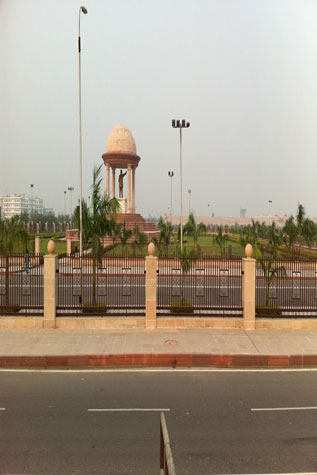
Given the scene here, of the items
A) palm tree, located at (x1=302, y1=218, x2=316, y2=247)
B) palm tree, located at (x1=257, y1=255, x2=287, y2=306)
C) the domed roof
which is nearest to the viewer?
palm tree, located at (x1=257, y1=255, x2=287, y2=306)

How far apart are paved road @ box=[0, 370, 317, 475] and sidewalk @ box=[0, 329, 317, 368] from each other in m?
0.48

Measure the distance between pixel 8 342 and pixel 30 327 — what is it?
1293 mm

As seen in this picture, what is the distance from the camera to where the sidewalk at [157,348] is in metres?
7.73

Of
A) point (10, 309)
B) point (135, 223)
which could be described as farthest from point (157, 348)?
point (135, 223)

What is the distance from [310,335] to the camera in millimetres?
9453

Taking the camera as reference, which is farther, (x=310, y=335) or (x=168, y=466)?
(x=310, y=335)

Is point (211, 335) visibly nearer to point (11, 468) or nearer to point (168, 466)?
point (11, 468)

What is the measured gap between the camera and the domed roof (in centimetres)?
4938

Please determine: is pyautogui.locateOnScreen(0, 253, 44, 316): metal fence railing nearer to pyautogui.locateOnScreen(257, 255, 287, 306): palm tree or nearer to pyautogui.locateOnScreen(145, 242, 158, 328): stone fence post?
pyautogui.locateOnScreen(145, 242, 158, 328): stone fence post

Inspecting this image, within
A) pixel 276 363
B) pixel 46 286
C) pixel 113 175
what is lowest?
pixel 276 363

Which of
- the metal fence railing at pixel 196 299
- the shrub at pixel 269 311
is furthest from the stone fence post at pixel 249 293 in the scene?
the shrub at pixel 269 311

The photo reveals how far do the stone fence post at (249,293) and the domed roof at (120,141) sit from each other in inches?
1669

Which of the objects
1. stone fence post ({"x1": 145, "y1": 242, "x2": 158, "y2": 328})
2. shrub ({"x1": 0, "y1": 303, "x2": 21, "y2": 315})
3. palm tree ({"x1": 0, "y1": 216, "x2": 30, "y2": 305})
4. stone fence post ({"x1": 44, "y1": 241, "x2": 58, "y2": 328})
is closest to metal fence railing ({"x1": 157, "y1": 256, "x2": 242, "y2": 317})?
stone fence post ({"x1": 145, "y1": 242, "x2": 158, "y2": 328})

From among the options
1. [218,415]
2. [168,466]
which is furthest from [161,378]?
[168,466]
